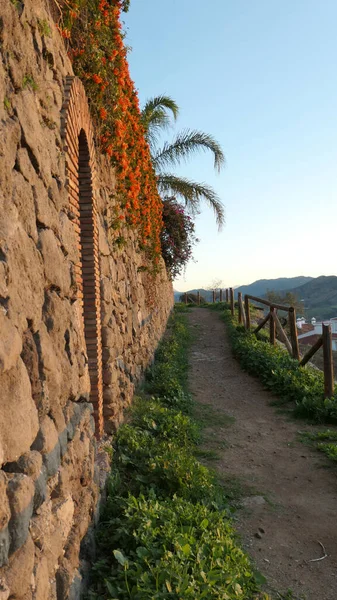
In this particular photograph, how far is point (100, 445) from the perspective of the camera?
4152mm

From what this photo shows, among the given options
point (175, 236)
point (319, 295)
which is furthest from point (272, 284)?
point (175, 236)

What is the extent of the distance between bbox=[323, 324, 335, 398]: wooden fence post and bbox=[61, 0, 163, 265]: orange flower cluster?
2970 millimetres

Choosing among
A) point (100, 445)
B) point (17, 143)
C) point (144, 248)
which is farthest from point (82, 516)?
point (144, 248)

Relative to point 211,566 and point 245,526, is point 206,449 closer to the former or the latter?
point 245,526

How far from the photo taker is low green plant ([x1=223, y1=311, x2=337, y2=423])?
652 centimetres

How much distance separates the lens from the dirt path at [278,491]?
3.39m

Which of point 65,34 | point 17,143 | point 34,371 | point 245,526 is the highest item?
point 65,34

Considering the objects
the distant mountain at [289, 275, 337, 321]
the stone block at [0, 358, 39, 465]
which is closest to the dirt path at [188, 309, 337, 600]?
the stone block at [0, 358, 39, 465]

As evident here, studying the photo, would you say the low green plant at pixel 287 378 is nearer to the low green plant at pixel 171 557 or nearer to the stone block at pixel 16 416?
the low green plant at pixel 171 557

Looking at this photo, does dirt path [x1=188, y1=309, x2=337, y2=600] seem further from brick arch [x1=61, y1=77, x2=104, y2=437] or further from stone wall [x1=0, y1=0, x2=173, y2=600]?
brick arch [x1=61, y1=77, x2=104, y2=437]

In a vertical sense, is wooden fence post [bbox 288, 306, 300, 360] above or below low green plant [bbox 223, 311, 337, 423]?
above

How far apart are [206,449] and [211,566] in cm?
279

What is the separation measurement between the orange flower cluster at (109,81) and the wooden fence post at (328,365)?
2.97 m

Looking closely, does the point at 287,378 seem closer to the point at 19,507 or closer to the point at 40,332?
the point at 40,332
